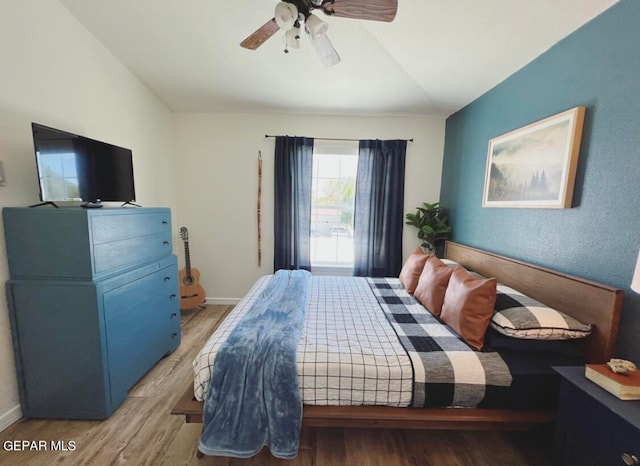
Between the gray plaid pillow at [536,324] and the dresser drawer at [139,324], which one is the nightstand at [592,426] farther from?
the dresser drawer at [139,324]

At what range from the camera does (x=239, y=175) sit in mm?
3422

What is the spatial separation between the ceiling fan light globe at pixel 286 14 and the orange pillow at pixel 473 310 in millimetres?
1858

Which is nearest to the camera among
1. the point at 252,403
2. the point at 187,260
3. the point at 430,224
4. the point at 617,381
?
the point at 617,381

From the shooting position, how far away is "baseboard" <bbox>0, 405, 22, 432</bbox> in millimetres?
1549

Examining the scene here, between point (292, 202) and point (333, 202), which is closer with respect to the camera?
point (292, 202)

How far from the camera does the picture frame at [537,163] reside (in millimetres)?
1601

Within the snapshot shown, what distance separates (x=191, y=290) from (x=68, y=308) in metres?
1.73

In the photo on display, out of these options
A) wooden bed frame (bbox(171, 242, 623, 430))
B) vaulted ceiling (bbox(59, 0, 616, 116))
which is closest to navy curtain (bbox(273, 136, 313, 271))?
vaulted ceiling (bbox(59, 0, 616, 116))

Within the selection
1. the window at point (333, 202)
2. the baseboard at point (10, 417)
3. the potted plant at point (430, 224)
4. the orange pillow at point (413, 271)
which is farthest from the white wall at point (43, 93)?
the potted plant at point (430, 224)

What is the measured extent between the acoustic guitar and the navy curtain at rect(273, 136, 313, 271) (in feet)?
3.25

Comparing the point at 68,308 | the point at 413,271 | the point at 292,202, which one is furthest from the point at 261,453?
the point at 292,202

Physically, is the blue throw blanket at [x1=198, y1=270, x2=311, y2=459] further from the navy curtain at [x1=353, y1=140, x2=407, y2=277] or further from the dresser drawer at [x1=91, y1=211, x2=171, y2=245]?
the navy curtain at [x1=353, y1=140, x2=407, y2=277]

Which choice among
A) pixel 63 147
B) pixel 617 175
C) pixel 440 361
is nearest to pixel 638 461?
pixel 440 361

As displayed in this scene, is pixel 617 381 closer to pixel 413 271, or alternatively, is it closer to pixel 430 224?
pixel 413 271
